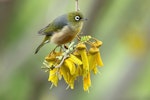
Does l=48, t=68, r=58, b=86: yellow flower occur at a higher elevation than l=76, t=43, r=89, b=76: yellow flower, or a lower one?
lower

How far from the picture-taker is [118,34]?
551 centimetres

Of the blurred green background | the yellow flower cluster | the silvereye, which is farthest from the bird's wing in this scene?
the blurred green background

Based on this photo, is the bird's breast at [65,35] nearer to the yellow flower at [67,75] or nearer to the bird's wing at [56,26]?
the bird's wing at [56,26]

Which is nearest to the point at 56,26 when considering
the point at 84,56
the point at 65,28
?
the point at 65,28

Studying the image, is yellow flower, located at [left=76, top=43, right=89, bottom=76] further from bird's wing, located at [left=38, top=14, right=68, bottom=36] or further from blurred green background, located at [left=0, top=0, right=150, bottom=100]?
blurred green background, located at [left=0, top=0, right=150, bottom=100]

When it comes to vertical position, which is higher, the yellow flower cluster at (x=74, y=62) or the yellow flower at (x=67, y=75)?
the yellow flower cluster at (x=74, y=62)

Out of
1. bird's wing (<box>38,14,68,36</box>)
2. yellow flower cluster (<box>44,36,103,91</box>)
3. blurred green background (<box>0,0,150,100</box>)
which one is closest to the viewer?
yellow flower cluster (<box>44,36,103,91</box>)

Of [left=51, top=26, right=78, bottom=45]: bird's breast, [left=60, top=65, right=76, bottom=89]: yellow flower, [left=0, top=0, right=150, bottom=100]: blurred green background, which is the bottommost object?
[left=0, top=0, right=150, bottom=100]: blurred green background

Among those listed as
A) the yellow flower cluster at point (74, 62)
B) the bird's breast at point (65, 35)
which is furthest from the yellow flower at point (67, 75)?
the bird's breast at point (65, 35)

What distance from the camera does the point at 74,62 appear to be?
280cm

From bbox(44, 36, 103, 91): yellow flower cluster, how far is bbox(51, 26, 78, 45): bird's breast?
0.17 feet

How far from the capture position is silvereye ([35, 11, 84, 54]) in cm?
291

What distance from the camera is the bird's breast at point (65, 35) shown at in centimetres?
289

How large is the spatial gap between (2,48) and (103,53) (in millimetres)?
1049
